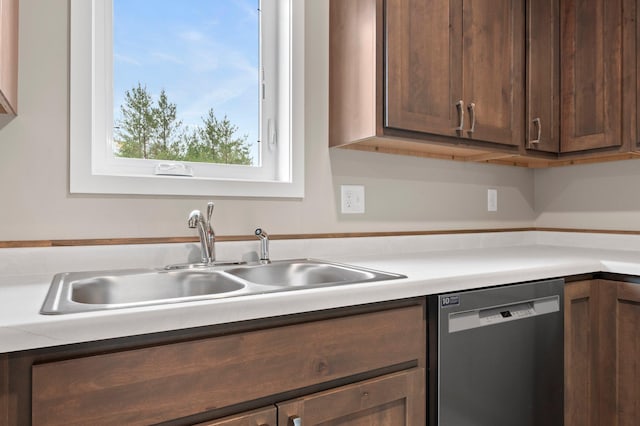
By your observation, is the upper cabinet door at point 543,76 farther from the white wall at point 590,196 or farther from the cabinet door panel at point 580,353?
the cabinet door panel at point 580,353

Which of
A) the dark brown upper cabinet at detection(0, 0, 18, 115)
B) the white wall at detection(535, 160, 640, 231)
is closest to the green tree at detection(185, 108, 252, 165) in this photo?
the dark brown upper cabinet at detection(0, 0, 18, 115)

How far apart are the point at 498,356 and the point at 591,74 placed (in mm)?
1386

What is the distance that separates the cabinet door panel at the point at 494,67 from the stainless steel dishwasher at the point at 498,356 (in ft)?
2.26

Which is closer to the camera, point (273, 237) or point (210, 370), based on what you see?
point (210, 370)

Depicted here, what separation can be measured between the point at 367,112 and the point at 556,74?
1.06 meters

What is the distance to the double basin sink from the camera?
39.6 inches

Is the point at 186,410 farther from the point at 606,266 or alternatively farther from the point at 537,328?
the point at 606,266

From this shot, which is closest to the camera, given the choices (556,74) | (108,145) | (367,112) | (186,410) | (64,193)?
(186,410)

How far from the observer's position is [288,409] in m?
0.88

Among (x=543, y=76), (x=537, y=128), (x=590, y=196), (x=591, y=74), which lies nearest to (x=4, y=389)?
(x=537, y=128)

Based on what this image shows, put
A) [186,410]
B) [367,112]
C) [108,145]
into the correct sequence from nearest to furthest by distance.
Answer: [186,410] → [108,145] → [367,112]

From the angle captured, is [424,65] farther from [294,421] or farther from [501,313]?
[294,421]

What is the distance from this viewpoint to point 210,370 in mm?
800

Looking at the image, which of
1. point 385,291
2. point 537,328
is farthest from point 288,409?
point 537,328
